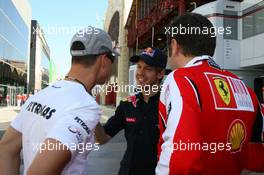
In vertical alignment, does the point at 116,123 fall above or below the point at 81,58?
below

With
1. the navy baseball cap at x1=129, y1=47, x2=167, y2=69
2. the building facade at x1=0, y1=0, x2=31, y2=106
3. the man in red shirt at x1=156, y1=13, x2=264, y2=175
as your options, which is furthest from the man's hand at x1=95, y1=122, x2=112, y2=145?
the building facade at x1=0, y1=0, x2=31, y2=106

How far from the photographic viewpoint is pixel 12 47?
54.3 metres

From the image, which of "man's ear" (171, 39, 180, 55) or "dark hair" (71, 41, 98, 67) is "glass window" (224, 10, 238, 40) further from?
"dark hair" (71, 41, 98, 67)

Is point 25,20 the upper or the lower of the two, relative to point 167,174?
upper

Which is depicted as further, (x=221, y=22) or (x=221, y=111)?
(x=221, y=22)

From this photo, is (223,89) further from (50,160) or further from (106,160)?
(106,160)

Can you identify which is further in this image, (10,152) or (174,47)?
(174,47)

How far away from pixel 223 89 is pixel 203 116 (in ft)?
0.77

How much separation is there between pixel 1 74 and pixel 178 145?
1758 inches

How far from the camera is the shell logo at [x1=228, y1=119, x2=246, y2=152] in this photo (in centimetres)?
198

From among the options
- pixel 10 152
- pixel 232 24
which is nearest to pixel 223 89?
pixel 10 152

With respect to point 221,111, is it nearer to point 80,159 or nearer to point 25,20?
point 80,159

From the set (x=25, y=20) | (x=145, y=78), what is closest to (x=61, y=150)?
(x=145, y=78)

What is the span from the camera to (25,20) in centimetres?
6962
